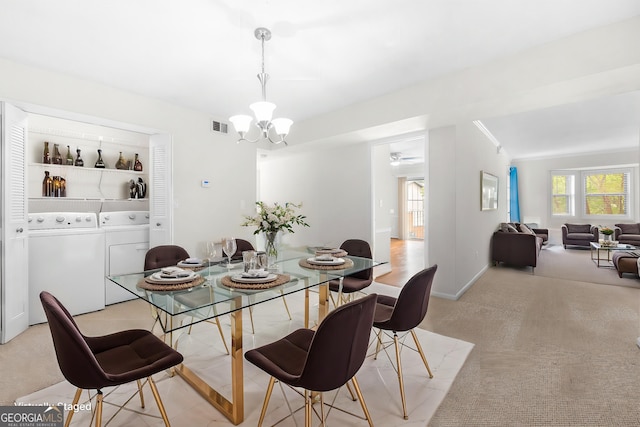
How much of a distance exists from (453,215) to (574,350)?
1715mm

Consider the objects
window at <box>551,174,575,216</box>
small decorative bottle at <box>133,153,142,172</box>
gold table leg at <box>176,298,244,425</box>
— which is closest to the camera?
gold table leg at <box>176,298,244,425</box>

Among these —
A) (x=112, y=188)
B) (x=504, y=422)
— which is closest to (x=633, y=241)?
(x=504, y=422)

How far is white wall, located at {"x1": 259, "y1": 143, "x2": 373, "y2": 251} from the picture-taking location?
4.66 metres

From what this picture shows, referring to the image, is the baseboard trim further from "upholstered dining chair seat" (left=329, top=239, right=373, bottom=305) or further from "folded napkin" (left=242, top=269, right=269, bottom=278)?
"folded napkin" (left=242, top=269, right=269, bottom=278)

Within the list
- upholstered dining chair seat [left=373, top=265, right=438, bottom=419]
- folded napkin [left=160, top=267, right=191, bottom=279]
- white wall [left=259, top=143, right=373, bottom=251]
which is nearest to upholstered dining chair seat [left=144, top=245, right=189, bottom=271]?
folded napkin [left=160, top=267, right=191, bottom=279]

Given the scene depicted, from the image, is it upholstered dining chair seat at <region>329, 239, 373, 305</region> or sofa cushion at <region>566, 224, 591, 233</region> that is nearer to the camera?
upholstered dining chair seat at <region>329, 239, 373, 305</region>

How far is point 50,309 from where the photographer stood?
1.21 m

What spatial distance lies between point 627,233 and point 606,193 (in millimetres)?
1304

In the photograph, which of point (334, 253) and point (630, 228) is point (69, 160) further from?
point (630, 228)

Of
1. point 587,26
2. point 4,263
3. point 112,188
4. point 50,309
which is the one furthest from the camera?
point 112,188

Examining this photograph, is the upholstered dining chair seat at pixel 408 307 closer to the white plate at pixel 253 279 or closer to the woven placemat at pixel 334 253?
the white plate at pixel 253 279

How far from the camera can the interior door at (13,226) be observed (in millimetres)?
2637

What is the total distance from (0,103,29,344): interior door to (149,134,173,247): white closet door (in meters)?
1.16

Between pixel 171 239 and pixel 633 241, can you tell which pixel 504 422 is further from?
pixel 633 241
